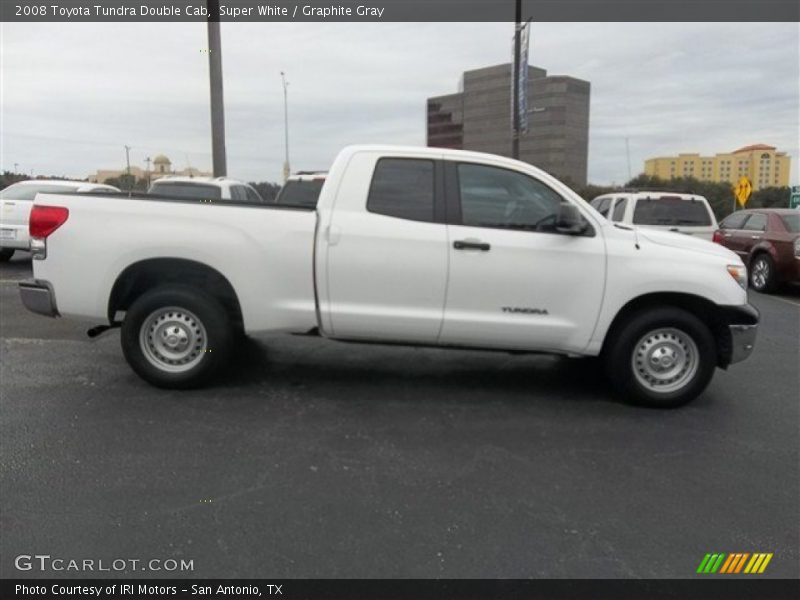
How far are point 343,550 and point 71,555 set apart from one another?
123cm

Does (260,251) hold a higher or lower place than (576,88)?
lower

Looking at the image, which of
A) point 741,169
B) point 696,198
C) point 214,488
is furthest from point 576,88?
point 214,488

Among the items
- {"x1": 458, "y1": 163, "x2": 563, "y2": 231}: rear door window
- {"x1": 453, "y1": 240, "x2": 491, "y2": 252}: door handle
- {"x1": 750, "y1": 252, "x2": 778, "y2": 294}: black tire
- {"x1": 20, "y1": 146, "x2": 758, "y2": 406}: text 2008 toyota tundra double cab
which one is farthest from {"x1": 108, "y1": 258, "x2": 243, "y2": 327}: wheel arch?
{"x1": 750, "y1": 252, "x2": 778, "y2": 294}: black tire

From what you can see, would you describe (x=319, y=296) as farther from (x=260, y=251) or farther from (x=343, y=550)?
(x=343, y=550)

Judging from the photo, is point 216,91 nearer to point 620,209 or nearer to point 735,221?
point 620,209

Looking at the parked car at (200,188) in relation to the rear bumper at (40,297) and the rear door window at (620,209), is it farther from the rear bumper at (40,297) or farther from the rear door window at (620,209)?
the rear door window at (620,209)

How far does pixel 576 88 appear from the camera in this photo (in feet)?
81.7

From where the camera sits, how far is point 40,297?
4.96 metres

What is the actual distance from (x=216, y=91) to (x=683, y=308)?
1081 centimetres

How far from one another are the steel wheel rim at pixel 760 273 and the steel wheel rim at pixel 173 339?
35.8 feet
